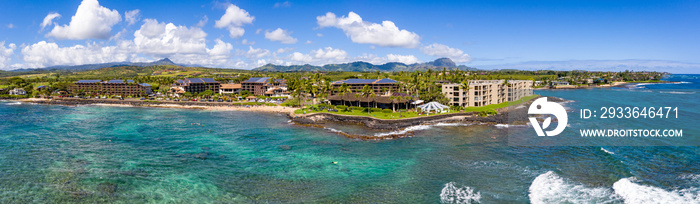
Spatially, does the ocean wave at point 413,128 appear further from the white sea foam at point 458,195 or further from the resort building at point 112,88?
the resort building at point 112,88

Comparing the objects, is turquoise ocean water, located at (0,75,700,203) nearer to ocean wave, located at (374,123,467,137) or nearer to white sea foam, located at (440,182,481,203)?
white sea foam, located at (440,182,481,203)

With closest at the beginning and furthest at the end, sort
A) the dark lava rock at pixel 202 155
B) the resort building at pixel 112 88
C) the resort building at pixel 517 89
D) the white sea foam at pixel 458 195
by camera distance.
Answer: the white sea foam at pixel 458 195 < the dark lava rock at pixel 202 155 < the resort building at pixel 517 89 < the resort building at pixel 112 88

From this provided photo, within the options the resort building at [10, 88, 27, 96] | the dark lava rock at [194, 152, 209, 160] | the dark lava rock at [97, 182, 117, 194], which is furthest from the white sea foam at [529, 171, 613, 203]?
the resort building at [10, 88, 27, 96]

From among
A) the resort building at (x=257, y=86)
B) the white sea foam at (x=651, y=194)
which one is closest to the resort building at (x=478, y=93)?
the white sea foam at (x=651, y=194)

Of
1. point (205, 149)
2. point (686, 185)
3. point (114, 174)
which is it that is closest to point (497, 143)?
point (686, 185)

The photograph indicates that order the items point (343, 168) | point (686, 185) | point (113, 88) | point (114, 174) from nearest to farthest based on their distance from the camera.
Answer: point (686, 185) < point (114, 174) < point (343, 168) < point (113, 88)

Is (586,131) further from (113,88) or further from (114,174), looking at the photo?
(113,88)

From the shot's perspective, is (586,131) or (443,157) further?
(586,131)
